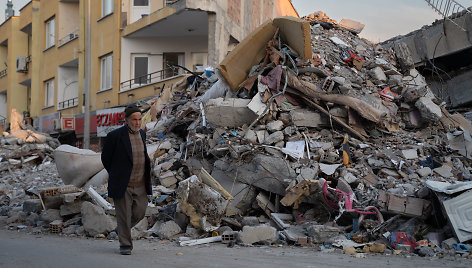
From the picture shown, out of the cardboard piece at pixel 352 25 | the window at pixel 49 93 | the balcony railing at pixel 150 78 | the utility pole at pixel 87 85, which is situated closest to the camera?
the cardboard piece at pixel 352 25

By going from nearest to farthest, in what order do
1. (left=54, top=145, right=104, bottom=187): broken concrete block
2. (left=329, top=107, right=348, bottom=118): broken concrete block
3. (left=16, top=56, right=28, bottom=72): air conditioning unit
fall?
(left=329, top=107, right=348, bottom=118): broken concrete block < (left=54, top=145, right=104, bottom=187): broken concrete block < (left=16, top=56, right=28, bottom=72): air conditioning unit

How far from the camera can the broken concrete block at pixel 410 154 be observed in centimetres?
795

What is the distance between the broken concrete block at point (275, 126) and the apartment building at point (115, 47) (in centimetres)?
660

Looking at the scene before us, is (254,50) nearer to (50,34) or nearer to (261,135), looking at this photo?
(261,135)

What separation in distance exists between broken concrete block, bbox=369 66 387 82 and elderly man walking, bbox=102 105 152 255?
6.28 metres

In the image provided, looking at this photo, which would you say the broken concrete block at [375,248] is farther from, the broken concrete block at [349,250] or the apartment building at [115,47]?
the apartment building at [115,47]

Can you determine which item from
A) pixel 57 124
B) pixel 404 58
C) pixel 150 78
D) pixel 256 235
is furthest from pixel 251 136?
pixel 57 124

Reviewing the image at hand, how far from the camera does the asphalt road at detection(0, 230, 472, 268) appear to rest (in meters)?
4.38

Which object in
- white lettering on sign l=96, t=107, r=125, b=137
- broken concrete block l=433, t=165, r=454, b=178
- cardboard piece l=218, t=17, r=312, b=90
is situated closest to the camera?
broken concrete block l=433, t=165, r=454, b=178

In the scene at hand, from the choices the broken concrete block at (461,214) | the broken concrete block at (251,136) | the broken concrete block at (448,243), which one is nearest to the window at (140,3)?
the broken concrete block at (251,136)

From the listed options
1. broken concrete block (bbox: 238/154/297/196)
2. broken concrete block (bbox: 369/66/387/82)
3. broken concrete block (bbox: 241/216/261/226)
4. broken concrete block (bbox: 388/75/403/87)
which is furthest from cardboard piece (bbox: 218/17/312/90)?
broken concrete block (bbox: 241/216/261/226)

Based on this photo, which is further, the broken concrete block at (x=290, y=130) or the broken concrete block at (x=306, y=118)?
the broken concrete block at (x=306, y=118)

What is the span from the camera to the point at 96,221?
21.8 ft

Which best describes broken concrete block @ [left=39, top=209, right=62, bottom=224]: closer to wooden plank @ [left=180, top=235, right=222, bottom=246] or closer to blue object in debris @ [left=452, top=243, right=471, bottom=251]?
wooden plank @ [left=180, top=235, right=222, bottom=246]
